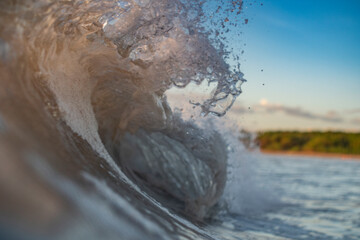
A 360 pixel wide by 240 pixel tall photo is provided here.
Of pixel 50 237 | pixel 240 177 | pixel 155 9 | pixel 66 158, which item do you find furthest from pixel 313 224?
pixel 50 237

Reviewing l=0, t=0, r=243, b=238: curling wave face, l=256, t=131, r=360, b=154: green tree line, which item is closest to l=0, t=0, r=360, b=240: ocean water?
l=0, t=0, r=243, b=238: curling wave face

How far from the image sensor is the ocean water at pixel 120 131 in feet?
3.34

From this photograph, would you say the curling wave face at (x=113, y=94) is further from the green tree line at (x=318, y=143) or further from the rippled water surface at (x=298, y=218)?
the green tree line at (x=318, y=143)

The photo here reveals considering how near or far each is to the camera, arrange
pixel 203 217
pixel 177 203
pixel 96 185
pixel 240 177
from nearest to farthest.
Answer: pixel 96 185
pixel 177 203
pixel 203 217
pixel 240 177

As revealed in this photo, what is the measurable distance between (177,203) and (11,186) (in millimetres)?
1952

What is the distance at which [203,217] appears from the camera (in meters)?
2.98

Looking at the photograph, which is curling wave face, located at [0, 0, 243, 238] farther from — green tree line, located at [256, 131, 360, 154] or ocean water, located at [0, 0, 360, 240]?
green tree line, located at [256, 131, 360, 154]

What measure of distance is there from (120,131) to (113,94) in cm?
40

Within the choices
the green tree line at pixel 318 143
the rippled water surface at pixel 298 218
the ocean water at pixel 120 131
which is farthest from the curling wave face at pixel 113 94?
the green tree line at pixel 318 143

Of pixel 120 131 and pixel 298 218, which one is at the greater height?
pixel 298 218

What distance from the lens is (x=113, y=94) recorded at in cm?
264

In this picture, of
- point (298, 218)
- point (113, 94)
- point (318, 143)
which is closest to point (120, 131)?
point (113, 94)

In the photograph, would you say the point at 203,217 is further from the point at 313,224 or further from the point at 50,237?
the point at 50,237

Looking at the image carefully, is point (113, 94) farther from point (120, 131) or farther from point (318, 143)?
point (318, 143)
